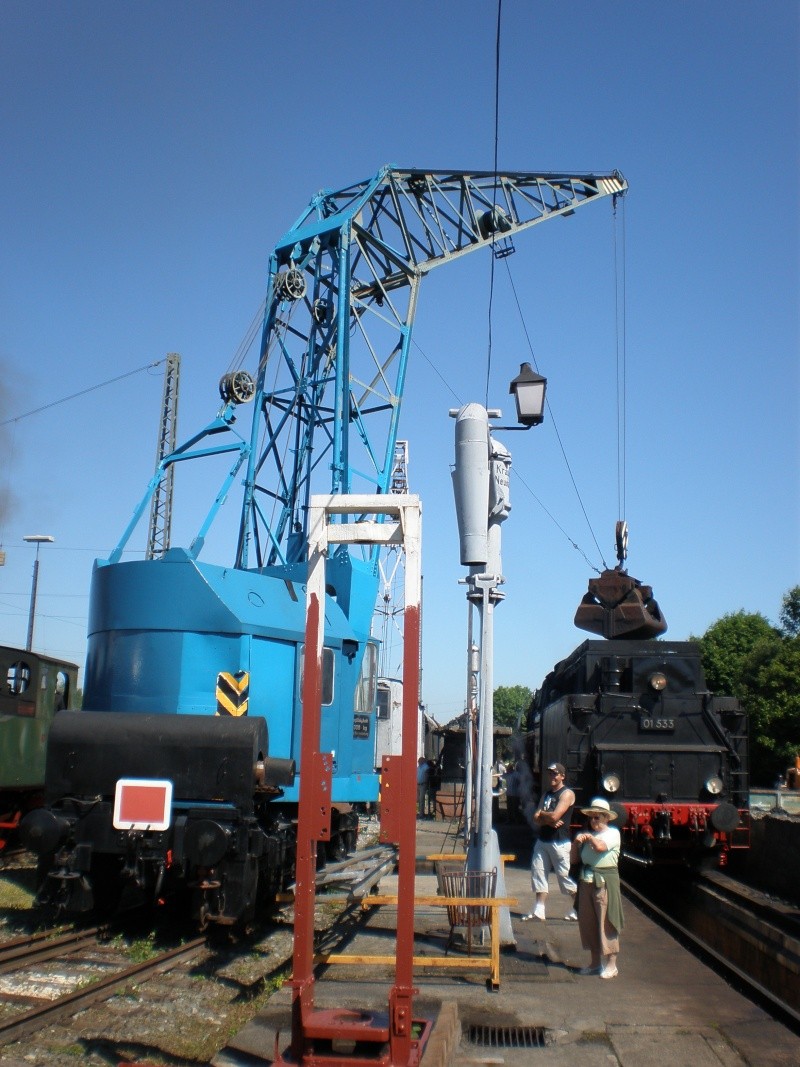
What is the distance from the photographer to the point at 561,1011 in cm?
656

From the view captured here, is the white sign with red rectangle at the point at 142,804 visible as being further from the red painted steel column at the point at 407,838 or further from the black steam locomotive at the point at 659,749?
the black steam locomotive at the point at 659,749

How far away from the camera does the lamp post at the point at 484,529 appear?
8.70 m

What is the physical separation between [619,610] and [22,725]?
9117 mm

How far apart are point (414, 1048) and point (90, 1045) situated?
2.04 meters

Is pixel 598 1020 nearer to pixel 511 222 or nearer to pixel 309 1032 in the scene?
pixel 309 1032

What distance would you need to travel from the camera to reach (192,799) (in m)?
8.01

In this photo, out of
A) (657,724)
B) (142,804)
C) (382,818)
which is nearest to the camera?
(382,818)

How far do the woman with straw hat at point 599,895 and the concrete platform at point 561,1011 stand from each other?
19cm

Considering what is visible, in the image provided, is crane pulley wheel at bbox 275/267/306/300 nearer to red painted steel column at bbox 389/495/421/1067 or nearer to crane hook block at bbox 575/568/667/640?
crane hook block at bbox 575/568/667/640

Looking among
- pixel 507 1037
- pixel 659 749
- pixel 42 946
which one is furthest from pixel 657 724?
pixel 42 946

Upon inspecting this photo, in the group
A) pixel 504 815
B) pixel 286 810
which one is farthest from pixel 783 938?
pixel 504 815

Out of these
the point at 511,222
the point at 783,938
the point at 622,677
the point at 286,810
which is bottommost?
the point at 783,938

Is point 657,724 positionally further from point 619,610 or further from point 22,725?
point 22,725

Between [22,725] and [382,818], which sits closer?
[382,818]
